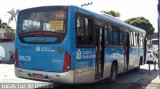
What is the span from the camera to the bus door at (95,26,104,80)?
12781 mm

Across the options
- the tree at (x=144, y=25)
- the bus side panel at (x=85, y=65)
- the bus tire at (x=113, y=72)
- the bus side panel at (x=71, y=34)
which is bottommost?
the bus tire at (x=113, y=72)

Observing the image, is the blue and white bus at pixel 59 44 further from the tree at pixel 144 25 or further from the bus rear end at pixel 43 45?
the tree at pixel 144 25

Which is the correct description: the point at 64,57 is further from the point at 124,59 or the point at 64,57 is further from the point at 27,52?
the point at 124,59

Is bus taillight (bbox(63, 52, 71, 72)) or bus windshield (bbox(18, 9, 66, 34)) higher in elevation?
bus windshield (bbox(18, 9, 66, 34))

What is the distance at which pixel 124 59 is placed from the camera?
57.1 feet

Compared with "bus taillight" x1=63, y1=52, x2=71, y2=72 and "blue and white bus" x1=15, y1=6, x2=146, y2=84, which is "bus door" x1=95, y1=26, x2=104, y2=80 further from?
"bus taillight" x1=63, y1=52, x2=71, y2=72

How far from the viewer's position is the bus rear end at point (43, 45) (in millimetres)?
10789

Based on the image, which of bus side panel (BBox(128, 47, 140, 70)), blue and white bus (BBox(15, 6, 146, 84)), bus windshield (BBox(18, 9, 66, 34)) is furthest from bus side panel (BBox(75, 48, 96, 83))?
bus side panel (BBox(128, 47, 140, 70))

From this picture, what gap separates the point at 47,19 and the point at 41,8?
1.69ft

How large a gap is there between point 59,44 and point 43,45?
2.09ft

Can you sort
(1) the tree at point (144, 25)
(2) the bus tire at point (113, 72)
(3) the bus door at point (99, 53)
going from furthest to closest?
(1) the tree at point (144, 25)
(2) the bus tire at point (113, 72)
(3) the bus door at point (99, 53)

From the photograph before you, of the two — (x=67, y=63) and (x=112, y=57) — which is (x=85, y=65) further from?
(x=112, y=57)

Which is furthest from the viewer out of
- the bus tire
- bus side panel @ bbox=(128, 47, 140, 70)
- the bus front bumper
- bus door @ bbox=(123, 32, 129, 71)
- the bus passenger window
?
bus side panel @ bbox=(128, 47, 140, 70)

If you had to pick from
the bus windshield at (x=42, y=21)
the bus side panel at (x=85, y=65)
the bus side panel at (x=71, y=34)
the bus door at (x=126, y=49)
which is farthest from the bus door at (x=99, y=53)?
the bus door at (x=126, y=49)
